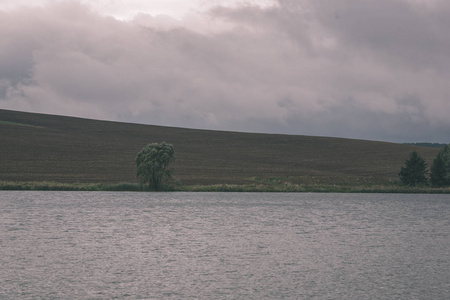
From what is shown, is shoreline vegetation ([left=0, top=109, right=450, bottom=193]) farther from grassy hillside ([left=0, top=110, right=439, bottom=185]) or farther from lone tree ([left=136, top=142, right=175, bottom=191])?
lone tree ([left=136, top=142, right=175, bottom=191])

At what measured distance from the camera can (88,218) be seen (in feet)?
155

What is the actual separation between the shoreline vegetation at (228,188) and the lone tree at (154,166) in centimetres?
129

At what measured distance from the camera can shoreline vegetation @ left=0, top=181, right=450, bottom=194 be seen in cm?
7175

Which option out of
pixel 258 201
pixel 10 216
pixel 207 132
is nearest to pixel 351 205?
pixel 258 201

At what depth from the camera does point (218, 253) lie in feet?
97.1

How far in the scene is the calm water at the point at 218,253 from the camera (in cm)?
2058

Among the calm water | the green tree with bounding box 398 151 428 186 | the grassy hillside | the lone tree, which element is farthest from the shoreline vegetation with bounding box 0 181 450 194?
the calm water

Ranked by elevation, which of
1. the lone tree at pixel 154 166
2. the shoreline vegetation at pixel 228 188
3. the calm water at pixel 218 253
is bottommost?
the calm water at pixel 218 253

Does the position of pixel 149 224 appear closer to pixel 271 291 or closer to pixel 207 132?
pixel 271 291

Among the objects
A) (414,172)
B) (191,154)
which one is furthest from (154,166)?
(191,154)

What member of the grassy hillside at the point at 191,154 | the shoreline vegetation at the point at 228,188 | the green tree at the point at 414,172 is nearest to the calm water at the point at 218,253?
the shoreline vegetation at the point at 228,188

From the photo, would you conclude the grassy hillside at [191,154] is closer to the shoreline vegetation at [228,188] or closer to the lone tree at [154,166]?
the shoreline vegetation at [228,188]

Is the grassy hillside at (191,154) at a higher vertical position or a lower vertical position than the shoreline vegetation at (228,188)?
higher

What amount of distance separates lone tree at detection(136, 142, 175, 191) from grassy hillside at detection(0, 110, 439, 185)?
7.00 metres
